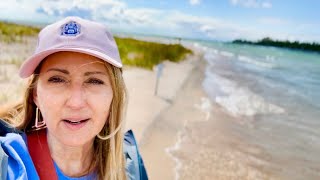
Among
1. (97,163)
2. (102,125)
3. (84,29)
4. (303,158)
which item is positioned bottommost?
(303,158)

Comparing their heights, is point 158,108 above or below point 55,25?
below

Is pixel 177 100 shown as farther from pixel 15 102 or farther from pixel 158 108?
pixel 15 102

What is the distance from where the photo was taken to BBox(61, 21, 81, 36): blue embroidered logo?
61.7 inches

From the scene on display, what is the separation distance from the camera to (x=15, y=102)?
1.92 m

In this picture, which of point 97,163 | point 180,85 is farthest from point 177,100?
point 97,163

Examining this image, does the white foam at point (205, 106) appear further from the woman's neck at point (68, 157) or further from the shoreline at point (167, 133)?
the woman's neck at point (68, 157)

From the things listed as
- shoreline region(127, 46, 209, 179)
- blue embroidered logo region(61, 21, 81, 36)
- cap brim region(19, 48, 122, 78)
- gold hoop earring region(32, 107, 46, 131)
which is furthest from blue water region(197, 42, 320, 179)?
blue embroidered logo region(61, 21, 81, 36)

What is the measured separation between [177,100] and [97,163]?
312 inches

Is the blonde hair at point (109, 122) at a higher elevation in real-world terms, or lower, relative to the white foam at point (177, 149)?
higher

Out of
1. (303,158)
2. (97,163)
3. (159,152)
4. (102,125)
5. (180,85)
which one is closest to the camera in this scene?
(102,125)

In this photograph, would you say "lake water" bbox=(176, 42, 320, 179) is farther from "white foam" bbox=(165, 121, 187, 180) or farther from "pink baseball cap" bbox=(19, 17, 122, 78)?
"pink baseball cap" bbox=(19, 17, 122, 78)

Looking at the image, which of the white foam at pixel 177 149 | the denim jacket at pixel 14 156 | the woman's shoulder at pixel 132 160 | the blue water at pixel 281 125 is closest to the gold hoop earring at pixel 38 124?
the denim jacket at pixel 14 156

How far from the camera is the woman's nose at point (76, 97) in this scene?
1615 mm

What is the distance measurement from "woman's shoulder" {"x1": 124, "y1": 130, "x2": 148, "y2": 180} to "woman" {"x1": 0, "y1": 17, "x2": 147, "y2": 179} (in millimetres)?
23
